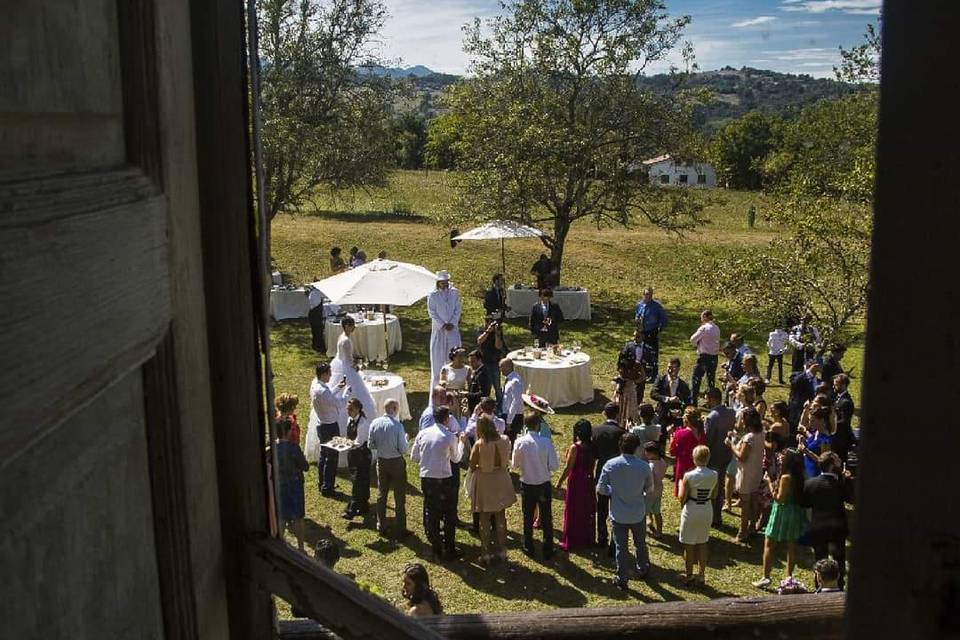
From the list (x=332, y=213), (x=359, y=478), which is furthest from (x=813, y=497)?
(x=332, y=213)

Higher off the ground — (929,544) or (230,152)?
(230,152)

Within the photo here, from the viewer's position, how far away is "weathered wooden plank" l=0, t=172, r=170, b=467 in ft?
2.27

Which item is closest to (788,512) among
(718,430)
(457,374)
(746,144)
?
(718,430)

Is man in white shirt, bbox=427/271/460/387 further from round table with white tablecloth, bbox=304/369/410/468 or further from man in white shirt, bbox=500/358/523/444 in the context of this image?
man in white shirt, bbox=500/358/523/444

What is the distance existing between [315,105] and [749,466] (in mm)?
15764

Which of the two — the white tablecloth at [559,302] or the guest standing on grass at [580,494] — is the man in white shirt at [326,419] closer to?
the guest standing on grass at [580,494]

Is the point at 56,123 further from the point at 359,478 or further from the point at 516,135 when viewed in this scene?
the point at 516,135

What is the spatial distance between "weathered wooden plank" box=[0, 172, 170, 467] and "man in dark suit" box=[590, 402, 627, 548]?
8.06m

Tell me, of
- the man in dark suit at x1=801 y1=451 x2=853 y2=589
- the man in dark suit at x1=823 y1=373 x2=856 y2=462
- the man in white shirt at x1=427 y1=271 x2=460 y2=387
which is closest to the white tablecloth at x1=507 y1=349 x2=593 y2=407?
the man in white shirt at x1=427 y1=271 x2=460 y2=387

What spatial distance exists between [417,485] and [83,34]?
10115mm

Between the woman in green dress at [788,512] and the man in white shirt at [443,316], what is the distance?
6.08 metres

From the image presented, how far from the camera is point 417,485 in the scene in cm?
1071

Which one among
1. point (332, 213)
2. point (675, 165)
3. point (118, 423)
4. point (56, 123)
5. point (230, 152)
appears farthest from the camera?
point (332, 213)

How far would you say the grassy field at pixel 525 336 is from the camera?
8375 millimetres
